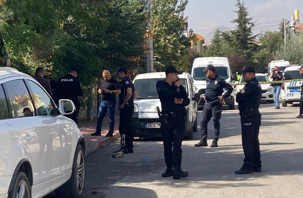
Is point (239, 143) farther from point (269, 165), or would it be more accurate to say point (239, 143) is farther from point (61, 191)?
point (61, 191)

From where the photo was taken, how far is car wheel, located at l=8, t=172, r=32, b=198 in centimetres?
578

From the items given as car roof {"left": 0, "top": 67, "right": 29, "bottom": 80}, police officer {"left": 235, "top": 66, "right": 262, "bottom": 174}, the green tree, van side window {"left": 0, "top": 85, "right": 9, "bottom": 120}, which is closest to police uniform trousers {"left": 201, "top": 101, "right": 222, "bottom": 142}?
police officer {"left": 235, "top": 66, "right": 262, "bottom": 174}

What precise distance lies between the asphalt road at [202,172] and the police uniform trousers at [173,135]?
1.08 feet

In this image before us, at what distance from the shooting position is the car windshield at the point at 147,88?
641 inches

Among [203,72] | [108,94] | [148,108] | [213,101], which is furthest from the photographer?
[203,72]

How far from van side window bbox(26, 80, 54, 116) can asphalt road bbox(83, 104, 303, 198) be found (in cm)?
176

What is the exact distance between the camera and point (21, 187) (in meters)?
6.05

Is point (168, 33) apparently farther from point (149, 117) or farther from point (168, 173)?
point (168, 173)

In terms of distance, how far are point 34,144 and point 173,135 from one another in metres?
3.97

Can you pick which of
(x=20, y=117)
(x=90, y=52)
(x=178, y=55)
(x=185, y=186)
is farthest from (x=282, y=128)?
(x=178, y=55)

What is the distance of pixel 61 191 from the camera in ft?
26.6

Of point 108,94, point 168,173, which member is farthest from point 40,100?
point 108,94

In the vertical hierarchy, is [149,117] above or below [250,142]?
above

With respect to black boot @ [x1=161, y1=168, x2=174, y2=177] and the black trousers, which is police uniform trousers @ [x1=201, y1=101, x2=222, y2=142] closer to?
the black trousers
